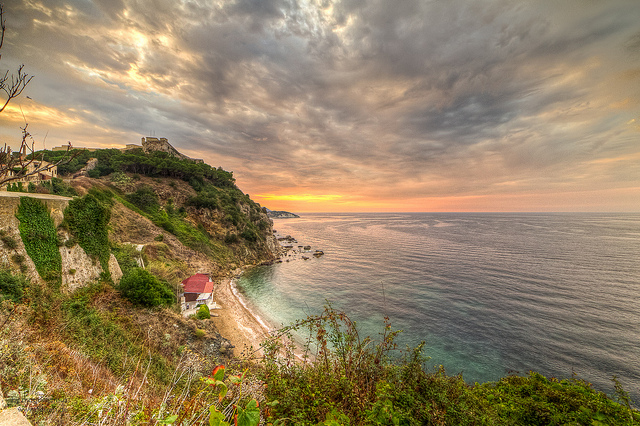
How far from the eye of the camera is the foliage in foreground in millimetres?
4266

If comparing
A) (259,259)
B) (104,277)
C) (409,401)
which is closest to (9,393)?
(409,401)

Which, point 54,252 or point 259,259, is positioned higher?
point 54,252

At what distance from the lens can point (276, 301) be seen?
34.2 m

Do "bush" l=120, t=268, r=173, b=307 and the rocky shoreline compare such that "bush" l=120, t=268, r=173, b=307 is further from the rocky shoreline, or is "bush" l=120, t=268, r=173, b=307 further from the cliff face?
the rocky shoreline

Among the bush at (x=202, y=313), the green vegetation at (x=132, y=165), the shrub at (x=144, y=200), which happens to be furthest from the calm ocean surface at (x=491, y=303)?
the green vegetation at (x=132, y=165)

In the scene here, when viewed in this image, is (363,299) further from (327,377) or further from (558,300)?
(327,377)

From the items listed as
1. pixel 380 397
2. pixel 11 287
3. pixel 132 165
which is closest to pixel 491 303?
pixel 380 397

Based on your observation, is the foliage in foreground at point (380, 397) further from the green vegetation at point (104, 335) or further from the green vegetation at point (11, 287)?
the green vegetation at point (11, 287)

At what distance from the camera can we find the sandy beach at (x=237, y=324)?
75.0 feet

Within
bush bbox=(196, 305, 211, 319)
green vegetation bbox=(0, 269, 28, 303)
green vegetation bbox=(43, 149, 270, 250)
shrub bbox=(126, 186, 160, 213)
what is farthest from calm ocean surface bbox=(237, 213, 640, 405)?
shrub bbox=(126, 186, 160, 213)

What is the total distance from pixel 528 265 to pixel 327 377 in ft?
195

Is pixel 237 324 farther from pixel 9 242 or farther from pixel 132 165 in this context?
pixel 132 165

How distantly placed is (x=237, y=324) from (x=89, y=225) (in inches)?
688

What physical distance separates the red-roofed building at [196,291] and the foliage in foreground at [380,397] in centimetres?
2345
